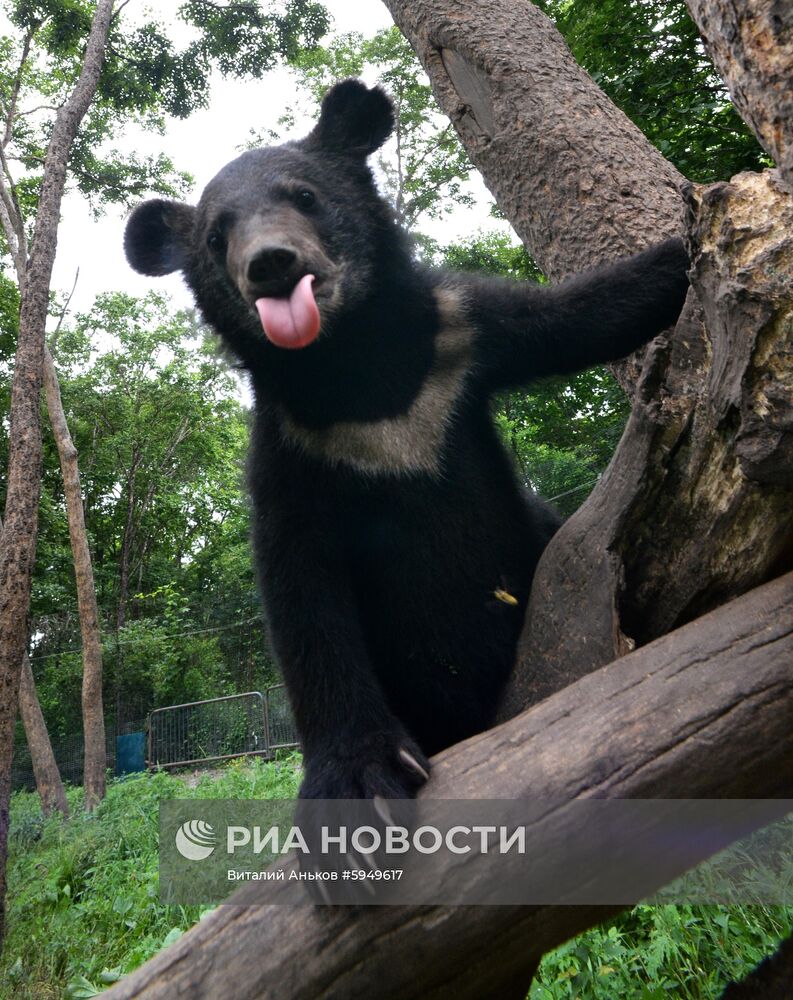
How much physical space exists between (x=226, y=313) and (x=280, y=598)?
1.02m

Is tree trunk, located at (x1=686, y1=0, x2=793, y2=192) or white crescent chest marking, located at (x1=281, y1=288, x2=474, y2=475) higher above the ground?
white crescent chest marking, located at (x1=281, y1=288, x2=474, y2=475)

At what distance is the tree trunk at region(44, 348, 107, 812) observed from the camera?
10617 mm

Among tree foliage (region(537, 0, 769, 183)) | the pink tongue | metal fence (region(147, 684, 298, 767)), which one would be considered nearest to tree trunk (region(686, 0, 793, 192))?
the pink tongue

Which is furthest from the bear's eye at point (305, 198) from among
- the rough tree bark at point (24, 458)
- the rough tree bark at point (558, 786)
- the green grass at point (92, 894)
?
the rough tree bark at point (24, 458)

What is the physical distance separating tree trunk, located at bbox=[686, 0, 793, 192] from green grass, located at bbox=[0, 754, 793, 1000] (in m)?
2.35

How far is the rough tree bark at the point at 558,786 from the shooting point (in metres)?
1.29

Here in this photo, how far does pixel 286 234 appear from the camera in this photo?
88.0 inches

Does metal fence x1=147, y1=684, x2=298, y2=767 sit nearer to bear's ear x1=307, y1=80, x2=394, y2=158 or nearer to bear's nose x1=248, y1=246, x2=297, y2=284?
bear's ear x1=307, y1=80, x2=394, y2=158

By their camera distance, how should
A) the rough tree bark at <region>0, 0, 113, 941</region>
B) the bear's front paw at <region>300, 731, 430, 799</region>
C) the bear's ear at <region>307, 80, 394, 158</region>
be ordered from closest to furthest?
the bear's front paw at <region>300, 731, 430, 799</region> → the bear's ear at <region>307, 80, 394, 158</region> → the rough tree bark at <region>0, 0, 113, 941</region>

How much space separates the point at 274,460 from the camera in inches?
88.3

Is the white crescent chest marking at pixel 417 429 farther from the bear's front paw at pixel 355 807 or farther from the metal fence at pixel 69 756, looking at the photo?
the metal fence at pixel 69 756

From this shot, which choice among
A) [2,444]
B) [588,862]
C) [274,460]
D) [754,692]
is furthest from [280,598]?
[2,444]

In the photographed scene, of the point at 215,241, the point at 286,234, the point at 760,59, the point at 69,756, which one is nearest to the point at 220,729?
the point at 69,756

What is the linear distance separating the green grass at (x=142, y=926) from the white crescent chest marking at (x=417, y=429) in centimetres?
177
